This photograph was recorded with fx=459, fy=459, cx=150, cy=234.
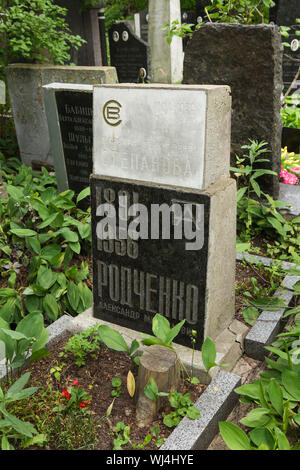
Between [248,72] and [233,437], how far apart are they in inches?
115

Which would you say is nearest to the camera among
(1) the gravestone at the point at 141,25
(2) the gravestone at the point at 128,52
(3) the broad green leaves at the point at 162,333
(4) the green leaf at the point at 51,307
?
(3) the broad green leaves at the point at 162,333

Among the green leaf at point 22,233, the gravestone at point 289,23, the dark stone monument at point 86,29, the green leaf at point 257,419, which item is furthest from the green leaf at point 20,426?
the dark stone monument at point 86,29

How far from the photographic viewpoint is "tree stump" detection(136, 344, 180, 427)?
2021 millimetres

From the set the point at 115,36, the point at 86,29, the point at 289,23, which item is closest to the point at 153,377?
the point at 289,23

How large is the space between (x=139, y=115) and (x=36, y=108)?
11.6ft

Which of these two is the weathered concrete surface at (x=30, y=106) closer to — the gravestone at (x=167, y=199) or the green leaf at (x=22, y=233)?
the green leaf at (x=22, y=233)

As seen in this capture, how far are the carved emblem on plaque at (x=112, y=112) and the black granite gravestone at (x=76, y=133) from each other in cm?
153

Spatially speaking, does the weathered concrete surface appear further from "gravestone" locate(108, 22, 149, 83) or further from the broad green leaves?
the broad green leaves

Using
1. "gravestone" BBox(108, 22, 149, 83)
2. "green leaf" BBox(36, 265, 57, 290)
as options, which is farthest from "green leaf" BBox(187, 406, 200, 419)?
"gravestone" BBox(108, 22, 149, 83)

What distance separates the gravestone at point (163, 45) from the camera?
7914 mm

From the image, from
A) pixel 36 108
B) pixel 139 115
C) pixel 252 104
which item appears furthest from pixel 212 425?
pixel 36 108

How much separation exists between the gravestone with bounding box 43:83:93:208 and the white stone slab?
1.56 metres

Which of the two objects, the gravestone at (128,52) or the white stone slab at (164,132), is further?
the gravestone at (128,52)
